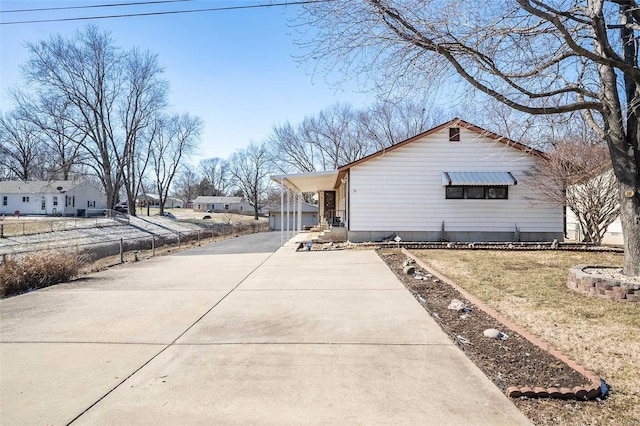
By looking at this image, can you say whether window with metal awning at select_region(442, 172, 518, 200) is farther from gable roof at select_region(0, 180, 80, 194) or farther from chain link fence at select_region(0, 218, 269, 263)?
gable roof at select_region(0, 180, 80, 194)

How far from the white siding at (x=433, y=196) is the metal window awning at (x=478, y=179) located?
361mm

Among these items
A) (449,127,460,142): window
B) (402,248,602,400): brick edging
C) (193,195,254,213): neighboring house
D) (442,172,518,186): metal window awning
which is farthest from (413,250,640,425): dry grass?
(193,195,254,213): neighboring house

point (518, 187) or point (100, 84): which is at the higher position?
point (100, 84)

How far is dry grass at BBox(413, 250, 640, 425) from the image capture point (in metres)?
2.69

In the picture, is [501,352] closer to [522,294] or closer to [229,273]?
[522,294]

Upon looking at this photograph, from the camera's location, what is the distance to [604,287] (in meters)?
5.76

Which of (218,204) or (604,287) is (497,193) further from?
(218,204)

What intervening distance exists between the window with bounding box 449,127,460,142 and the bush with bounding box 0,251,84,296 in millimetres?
12553

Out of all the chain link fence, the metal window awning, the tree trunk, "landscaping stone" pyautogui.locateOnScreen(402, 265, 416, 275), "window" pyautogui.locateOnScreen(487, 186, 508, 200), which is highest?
the metal window awning

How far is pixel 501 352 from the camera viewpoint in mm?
3742

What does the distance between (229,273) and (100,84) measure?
127 feet

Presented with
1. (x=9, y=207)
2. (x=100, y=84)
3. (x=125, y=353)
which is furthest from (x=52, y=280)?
(x=9, y=207)

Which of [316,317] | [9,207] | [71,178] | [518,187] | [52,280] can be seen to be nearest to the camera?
[316,317]

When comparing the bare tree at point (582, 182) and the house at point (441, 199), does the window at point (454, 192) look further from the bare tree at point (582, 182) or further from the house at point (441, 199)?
the bare tree at point (582, 182)
